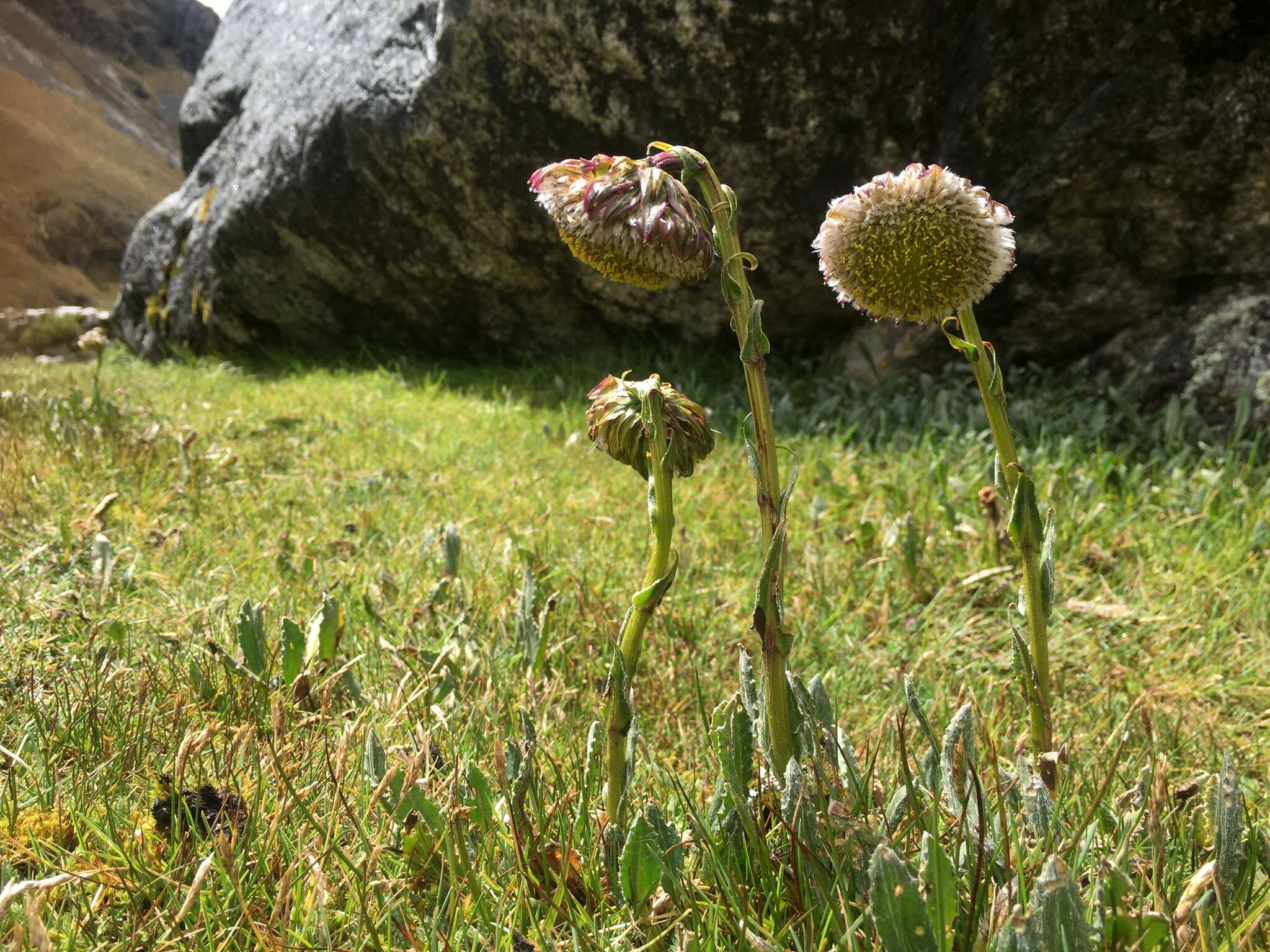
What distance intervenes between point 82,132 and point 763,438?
15.9 meters

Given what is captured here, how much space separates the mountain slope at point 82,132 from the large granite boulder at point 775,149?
22.0 feet

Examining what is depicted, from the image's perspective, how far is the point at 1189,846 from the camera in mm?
1115

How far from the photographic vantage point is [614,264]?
3.46ft

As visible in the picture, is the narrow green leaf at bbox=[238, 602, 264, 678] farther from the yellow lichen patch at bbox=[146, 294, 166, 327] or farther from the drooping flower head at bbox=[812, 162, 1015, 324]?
the yellow lichen patch at bbox=[146, 294, 166, 327]

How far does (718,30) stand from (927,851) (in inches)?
146

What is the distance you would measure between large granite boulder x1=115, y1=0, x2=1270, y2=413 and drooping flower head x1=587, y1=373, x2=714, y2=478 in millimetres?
2857

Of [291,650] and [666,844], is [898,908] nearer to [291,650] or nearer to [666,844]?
[666,844]

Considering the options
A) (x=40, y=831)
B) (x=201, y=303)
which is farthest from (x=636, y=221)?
(x=201, y=303)

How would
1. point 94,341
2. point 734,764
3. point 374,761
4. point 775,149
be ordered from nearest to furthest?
A: point 734,764 < point 374,761 < point 94,341 < point 775,149

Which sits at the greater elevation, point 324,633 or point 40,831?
point 324,633

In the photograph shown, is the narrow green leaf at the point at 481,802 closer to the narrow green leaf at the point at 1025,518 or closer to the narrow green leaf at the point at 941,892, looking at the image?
the narrow green leaf at the point at 941,892

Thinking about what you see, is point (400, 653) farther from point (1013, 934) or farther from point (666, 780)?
point (1013, 934)

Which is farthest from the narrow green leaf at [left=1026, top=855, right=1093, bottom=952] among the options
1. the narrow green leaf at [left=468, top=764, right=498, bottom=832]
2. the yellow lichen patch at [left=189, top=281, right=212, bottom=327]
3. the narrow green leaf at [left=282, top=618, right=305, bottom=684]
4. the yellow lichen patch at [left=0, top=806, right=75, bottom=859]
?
the yellow lichen patch at [left=189, top=281, right=212, bottom=327]

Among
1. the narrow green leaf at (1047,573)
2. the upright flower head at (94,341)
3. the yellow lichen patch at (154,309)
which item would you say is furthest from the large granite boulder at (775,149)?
the narrow green leaf at (1047,573)
